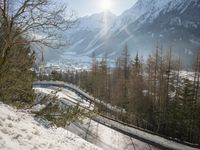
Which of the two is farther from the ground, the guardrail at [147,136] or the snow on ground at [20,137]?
the snow on ground at [20,137]

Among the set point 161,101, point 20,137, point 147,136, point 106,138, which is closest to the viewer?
point 20,137

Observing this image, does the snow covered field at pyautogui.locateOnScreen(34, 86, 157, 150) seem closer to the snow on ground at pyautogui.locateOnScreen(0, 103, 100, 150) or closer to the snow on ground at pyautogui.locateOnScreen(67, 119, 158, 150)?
the snow on ground at pyautogui.locateOnScreen(67, 119, 158, 150)

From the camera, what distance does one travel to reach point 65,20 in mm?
13352

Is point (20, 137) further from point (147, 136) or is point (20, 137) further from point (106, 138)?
point (147, 136)

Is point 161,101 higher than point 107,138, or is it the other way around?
point 161,101

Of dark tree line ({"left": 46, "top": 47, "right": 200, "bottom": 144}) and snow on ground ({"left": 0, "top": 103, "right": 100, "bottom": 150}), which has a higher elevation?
snow on ground ({"left": 0, "top": 103, "right": 100, "bottom": 150})

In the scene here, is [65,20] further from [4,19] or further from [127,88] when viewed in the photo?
[127,88]

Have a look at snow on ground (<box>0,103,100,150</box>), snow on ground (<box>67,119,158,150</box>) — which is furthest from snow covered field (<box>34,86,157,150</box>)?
snow on ground (<box>0,103,100,150</box>)

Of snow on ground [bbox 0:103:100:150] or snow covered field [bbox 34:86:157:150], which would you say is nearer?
snow on ground [bbox 0:103:100:150]

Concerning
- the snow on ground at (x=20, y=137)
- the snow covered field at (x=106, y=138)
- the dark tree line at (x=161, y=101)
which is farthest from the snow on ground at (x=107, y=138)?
the snow on ground at (x=20, y=137)

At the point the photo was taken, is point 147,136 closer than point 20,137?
No

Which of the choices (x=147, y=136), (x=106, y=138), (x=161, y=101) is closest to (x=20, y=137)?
(x=106, y=138)

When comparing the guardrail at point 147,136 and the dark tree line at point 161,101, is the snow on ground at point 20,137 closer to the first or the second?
the guardrail at point 147,136

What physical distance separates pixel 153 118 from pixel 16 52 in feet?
123
